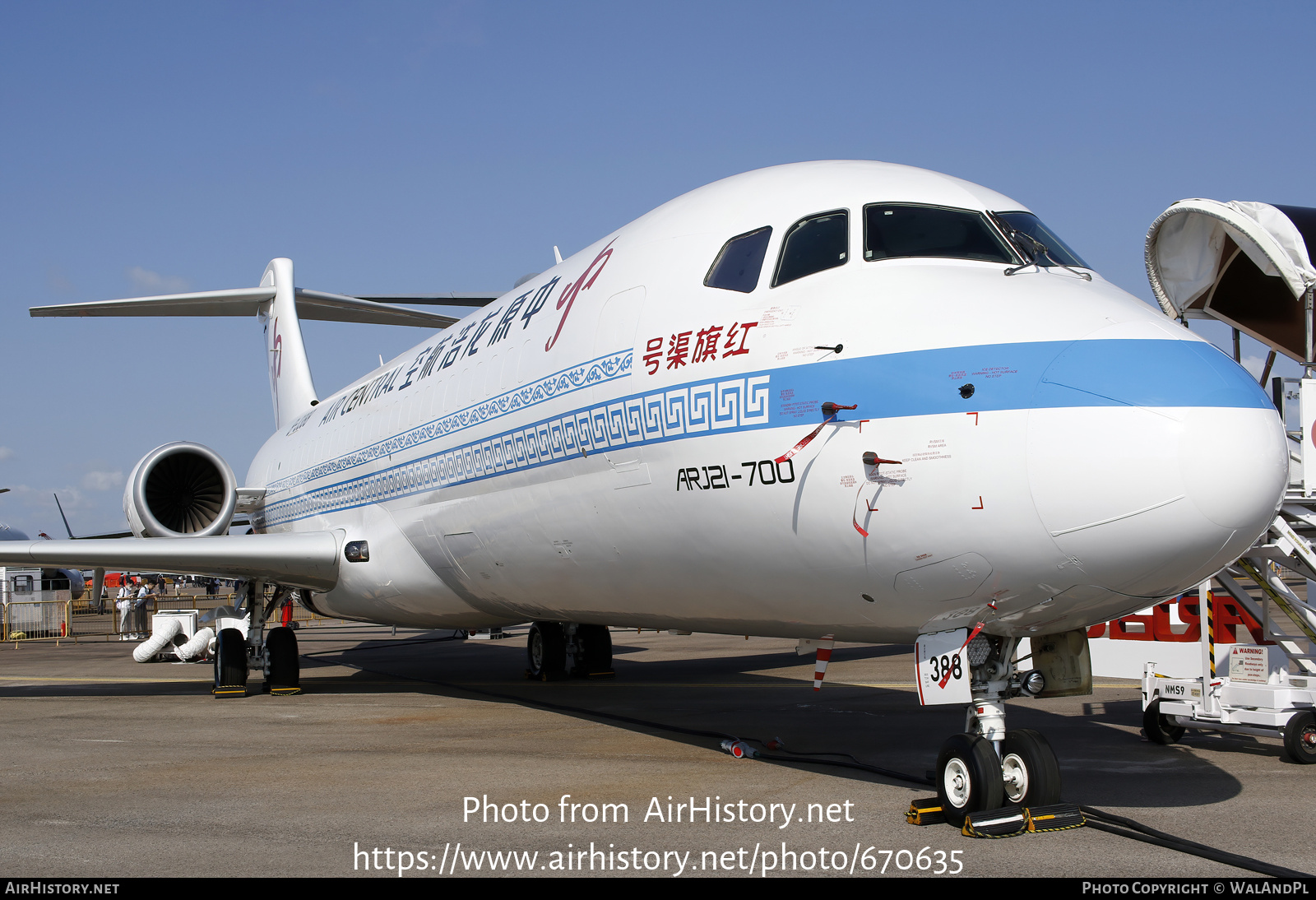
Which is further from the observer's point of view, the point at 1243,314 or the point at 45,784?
the point at 1243,314

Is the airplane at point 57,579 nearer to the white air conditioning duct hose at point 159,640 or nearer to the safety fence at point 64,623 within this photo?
the safety fence at point 64,623

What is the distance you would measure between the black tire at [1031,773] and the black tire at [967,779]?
115 mm

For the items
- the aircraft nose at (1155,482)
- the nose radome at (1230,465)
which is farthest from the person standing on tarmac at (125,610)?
the nose radome at (1230,465)

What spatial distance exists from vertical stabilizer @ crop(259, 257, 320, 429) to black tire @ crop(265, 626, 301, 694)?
20.2 ft

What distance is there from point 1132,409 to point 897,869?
234cm

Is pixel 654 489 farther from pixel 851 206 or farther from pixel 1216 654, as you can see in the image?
pixel 1216 654

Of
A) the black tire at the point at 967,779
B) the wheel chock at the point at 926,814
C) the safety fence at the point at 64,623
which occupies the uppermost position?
the black tire at the point at 967,779

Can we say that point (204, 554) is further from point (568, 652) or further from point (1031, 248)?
point (1031, 248)

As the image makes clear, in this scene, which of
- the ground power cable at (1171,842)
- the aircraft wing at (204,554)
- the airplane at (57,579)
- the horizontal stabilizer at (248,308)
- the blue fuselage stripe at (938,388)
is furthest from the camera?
the airplane at (57,579)

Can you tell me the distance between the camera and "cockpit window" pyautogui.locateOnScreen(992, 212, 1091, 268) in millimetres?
6254

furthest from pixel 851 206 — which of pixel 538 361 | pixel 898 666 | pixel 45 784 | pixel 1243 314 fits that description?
pixel 898 666

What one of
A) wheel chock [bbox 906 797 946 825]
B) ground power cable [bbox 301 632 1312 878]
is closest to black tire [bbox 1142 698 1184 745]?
ground power cable [bbox 301 632 1312 878]

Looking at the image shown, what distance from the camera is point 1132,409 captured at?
4816 mm

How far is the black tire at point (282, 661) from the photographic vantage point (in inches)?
574
